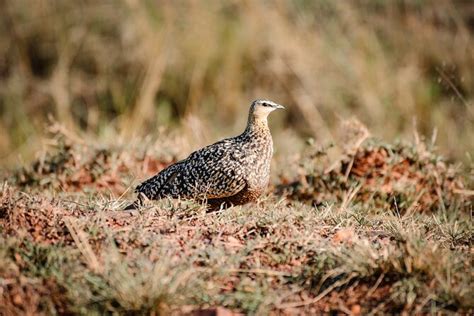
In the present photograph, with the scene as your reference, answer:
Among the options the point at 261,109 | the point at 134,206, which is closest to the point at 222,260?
the point at 134,206

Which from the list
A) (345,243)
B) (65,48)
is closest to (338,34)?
(65,48)

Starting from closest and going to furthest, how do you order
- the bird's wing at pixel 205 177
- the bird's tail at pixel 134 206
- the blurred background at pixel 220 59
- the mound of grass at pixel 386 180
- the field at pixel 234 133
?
the field at pixel 234 133
the bird's tail at pixel 134 206
the bird's wing at pixel 205 177
the mound of grass at pixel 386 180
the blurred background at pixel 220 59

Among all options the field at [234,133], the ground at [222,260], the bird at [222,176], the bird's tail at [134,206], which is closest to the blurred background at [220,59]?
the field at [234,133]

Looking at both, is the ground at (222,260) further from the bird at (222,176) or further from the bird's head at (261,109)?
the bird's head at (261,109)

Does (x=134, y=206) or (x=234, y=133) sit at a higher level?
(x=134, y=206)

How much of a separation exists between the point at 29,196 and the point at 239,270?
1.53m

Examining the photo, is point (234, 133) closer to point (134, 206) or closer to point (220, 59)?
point (220, 59)

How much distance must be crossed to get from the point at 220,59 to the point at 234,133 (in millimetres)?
1683

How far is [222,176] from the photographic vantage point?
17.6 feet

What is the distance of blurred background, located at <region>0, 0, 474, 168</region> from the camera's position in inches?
420

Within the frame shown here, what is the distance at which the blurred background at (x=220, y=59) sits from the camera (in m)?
10.7

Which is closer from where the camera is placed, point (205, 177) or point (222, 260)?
point (222, 260)

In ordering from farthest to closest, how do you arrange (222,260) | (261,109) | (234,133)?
(234,133), (261,109), (222,260)

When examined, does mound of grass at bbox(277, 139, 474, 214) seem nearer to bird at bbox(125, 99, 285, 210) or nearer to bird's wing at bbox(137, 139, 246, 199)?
bird at bbox(125, 99, 285, 210)
